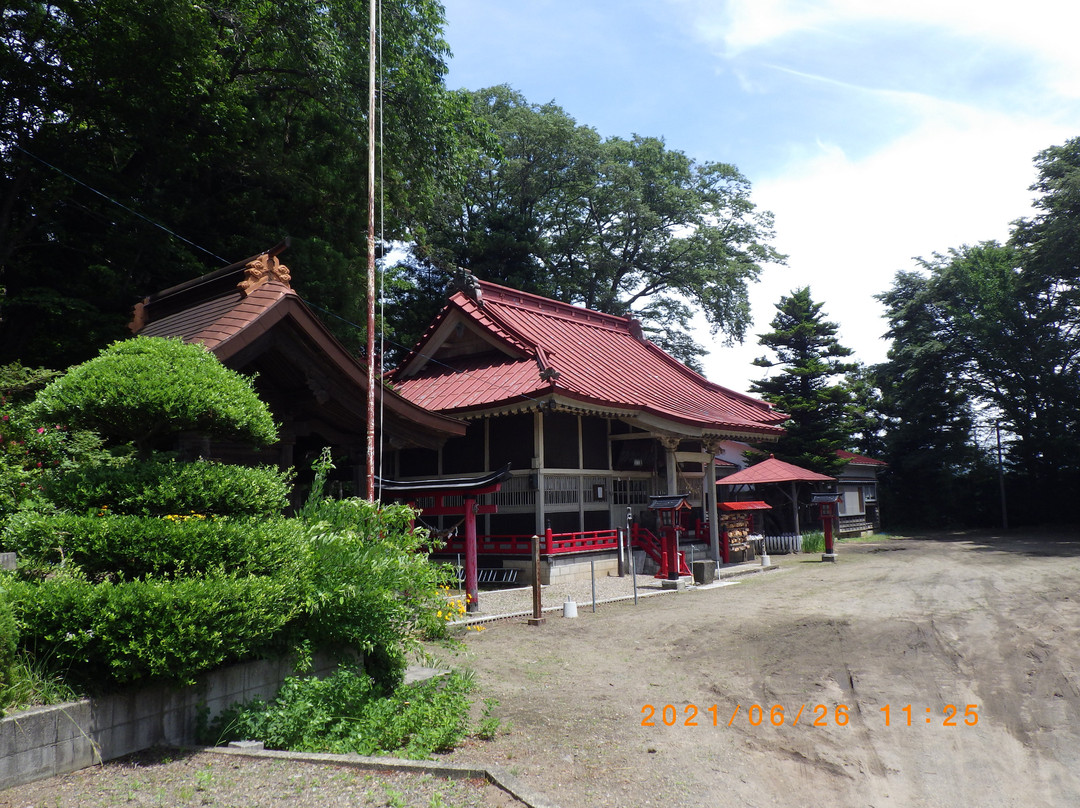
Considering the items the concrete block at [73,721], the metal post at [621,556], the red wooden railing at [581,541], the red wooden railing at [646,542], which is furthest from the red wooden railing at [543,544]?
the concrete block at [73,721]

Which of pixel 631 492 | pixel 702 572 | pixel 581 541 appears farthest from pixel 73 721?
pixel 631 492

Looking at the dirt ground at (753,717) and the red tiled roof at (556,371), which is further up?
the red tiled roof at (556,371)

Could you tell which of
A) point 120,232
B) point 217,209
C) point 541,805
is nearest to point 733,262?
point 217,209

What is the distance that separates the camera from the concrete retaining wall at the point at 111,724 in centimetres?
458

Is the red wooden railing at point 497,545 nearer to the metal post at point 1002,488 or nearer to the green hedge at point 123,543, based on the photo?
the green hedge at point 123,543

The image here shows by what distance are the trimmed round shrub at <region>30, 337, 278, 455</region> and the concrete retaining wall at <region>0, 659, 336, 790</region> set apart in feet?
7.00

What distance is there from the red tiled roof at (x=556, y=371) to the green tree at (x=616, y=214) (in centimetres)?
1158

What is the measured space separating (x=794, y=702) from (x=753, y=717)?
725 millimetres

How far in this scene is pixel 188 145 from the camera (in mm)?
16031

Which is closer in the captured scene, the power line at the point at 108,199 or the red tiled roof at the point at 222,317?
the red tiled roof at the point at 222,317

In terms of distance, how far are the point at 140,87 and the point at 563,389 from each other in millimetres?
10529

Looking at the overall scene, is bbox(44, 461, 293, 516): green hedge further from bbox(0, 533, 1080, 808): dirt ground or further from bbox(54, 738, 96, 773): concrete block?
bbox(0, 533, 1080, 808): dirt ground

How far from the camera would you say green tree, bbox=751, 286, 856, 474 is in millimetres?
34375

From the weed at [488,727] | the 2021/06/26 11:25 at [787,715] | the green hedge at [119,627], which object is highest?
the green hedge at [119,627]
